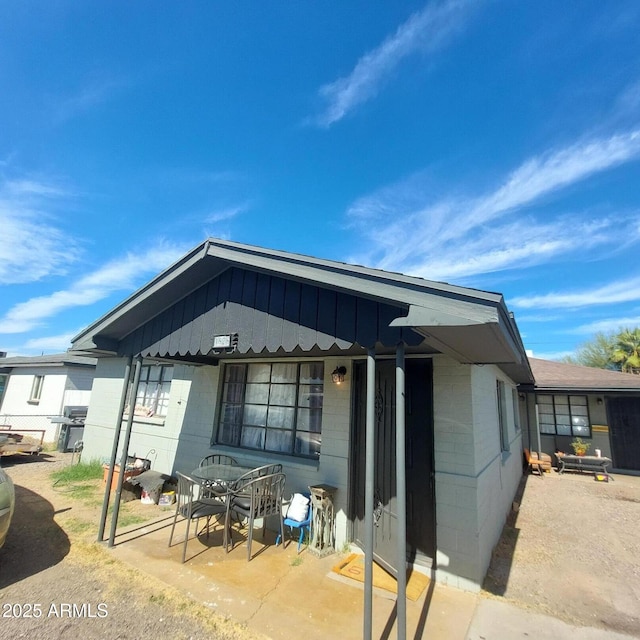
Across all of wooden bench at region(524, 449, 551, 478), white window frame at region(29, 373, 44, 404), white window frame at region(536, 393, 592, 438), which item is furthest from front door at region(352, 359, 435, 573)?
white window frame at region(29, 373, 44, 404)

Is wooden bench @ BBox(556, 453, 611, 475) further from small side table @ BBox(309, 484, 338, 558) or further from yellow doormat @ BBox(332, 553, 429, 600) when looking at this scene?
small side table @ BBox(309, 484, 338, 558)

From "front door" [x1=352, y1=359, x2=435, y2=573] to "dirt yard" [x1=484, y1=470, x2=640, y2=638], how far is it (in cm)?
→ 87

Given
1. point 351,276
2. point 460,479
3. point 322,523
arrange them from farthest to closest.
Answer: point 322,523 → point 460,479 → point 351,276

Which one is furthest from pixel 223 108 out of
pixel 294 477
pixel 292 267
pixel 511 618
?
pixel 511 618

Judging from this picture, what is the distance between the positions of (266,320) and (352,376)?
5.78ft

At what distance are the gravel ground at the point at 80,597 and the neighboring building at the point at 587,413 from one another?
12.2 metres

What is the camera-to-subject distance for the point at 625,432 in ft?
36.2

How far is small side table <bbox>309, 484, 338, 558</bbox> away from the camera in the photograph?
13.7ft

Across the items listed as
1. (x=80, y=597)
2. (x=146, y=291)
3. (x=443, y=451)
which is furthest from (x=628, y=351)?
(x=80, y=597)

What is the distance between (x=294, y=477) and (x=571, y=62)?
26.0ft

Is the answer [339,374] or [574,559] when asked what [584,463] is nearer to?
[574,559]

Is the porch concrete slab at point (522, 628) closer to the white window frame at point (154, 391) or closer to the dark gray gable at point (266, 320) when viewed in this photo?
the dark gray gable at point (266, 320)

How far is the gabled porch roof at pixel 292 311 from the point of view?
93.6 inches

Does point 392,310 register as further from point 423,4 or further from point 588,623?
point 423,4
